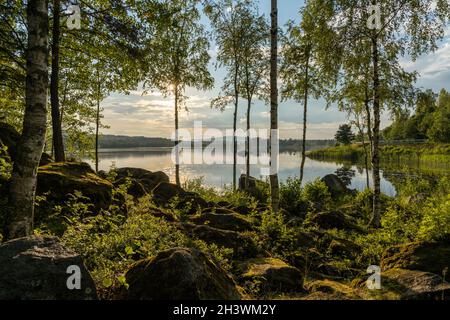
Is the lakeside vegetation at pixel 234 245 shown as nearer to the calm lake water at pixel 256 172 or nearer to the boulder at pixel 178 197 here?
the boulder at pixel 178 197

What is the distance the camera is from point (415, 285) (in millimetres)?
5578

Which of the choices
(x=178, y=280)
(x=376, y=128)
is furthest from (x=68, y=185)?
(x=376, y=128)

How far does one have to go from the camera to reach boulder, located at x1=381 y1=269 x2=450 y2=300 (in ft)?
17.1

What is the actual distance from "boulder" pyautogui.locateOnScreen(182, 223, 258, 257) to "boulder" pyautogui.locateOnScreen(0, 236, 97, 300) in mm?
4146

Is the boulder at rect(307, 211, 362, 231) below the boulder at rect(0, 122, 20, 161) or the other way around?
below

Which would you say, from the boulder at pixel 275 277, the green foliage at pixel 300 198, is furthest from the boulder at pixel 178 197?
the boulder at pixel 275 277

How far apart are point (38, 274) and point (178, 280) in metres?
1.76

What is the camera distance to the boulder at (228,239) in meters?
8.09

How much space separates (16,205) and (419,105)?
15.9m

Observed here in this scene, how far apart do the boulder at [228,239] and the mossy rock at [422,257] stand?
322cm

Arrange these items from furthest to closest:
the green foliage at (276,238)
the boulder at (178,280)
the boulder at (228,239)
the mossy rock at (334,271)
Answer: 1. the green foliage at (276,238)
2. the boulder at (228,239)
3. the mossy rock at (334,271)
4. the boulder at (178,280)

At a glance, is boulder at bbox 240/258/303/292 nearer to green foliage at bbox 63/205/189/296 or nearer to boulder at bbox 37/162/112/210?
green foliage at bbox 63/205/189/296

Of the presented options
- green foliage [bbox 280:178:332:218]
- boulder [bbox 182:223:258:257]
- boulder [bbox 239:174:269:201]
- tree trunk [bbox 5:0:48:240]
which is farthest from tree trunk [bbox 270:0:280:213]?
boulder [bbox 239:174:269:201]

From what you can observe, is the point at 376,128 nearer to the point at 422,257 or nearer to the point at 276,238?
the point at 276,238
